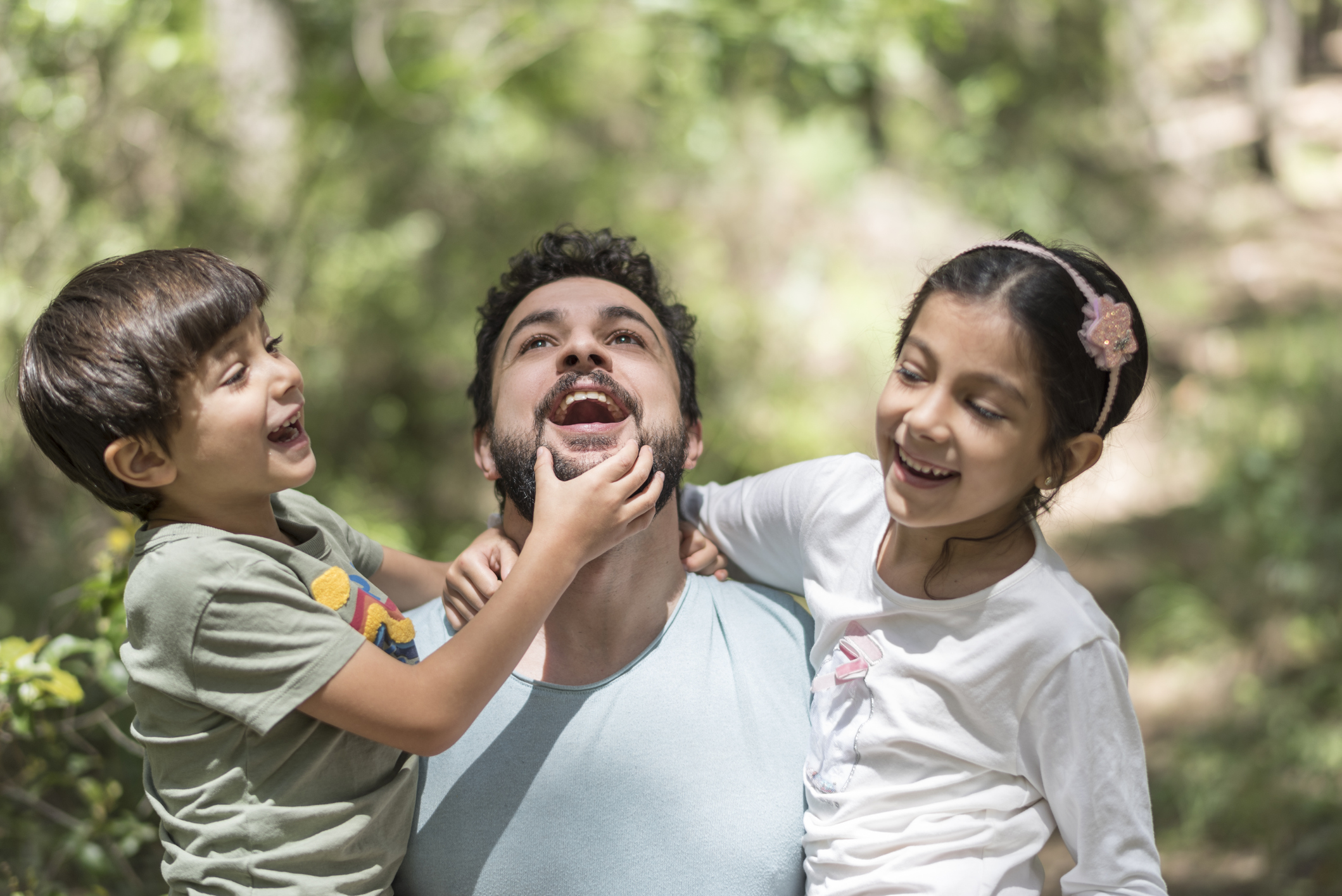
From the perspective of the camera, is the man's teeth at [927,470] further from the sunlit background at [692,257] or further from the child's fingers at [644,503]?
the child's fingers at [644,503]

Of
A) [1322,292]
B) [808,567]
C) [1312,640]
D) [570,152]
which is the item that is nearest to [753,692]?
[808,567]

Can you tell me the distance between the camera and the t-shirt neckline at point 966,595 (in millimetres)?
1604

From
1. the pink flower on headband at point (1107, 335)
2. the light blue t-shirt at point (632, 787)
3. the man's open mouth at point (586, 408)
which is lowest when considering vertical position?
the light blue t-shirt at point (632, 787)

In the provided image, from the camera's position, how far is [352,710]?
1455mm

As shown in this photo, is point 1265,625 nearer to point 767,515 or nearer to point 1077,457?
point 767,515

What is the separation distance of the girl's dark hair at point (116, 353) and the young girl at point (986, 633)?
1.10 m

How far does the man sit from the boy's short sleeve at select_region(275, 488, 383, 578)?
0.59 feet

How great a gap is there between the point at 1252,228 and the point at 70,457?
11.0m

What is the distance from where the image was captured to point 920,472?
163 centimetres

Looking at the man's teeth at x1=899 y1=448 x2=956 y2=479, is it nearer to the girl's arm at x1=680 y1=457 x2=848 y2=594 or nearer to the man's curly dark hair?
the girl's arm at x1=680 y1=457 x2=848 y2=594

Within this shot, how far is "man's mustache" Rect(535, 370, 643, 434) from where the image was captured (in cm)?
206

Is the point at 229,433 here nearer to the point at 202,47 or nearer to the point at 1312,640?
the point at 202,47

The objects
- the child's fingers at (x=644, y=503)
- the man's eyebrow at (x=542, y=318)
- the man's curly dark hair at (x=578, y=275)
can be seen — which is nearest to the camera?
the child's fingers at (x=644, y=503)

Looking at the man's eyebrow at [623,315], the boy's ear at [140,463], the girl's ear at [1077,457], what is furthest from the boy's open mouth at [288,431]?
the girl's ear at [1077,457]
